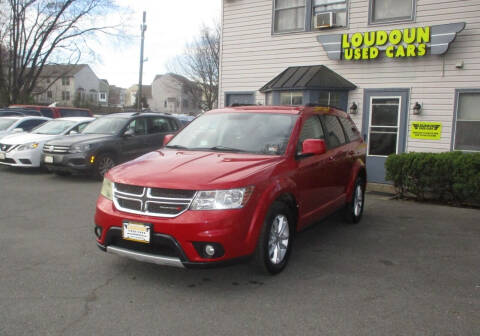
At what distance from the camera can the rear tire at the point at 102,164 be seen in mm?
10555

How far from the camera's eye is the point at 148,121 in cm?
1191

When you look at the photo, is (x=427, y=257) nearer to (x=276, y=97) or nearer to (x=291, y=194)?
(x=291, y=194)

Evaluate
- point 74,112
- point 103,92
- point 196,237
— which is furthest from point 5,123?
point 103,92

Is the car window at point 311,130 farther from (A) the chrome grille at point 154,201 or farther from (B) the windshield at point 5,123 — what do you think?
(B) the windshield at point 5,123

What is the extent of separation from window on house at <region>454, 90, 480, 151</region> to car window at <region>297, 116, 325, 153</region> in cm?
575

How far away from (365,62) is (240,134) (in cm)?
685

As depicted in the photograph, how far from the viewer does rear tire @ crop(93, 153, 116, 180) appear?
10555 mm

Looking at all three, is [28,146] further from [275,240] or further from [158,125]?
[275,240]

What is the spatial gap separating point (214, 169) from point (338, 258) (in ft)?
6.41

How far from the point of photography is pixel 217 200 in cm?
395

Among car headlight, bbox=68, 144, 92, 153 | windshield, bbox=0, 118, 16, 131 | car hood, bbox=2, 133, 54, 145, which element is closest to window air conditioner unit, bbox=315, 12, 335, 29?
car headlight, bbox=68, 144, 92, 153

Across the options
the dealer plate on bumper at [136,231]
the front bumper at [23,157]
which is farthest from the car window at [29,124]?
the dealer plate on bumper at [136,231]

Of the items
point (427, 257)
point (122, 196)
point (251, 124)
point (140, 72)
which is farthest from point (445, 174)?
point (140, 72)

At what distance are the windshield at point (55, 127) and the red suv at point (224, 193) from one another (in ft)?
26.0
